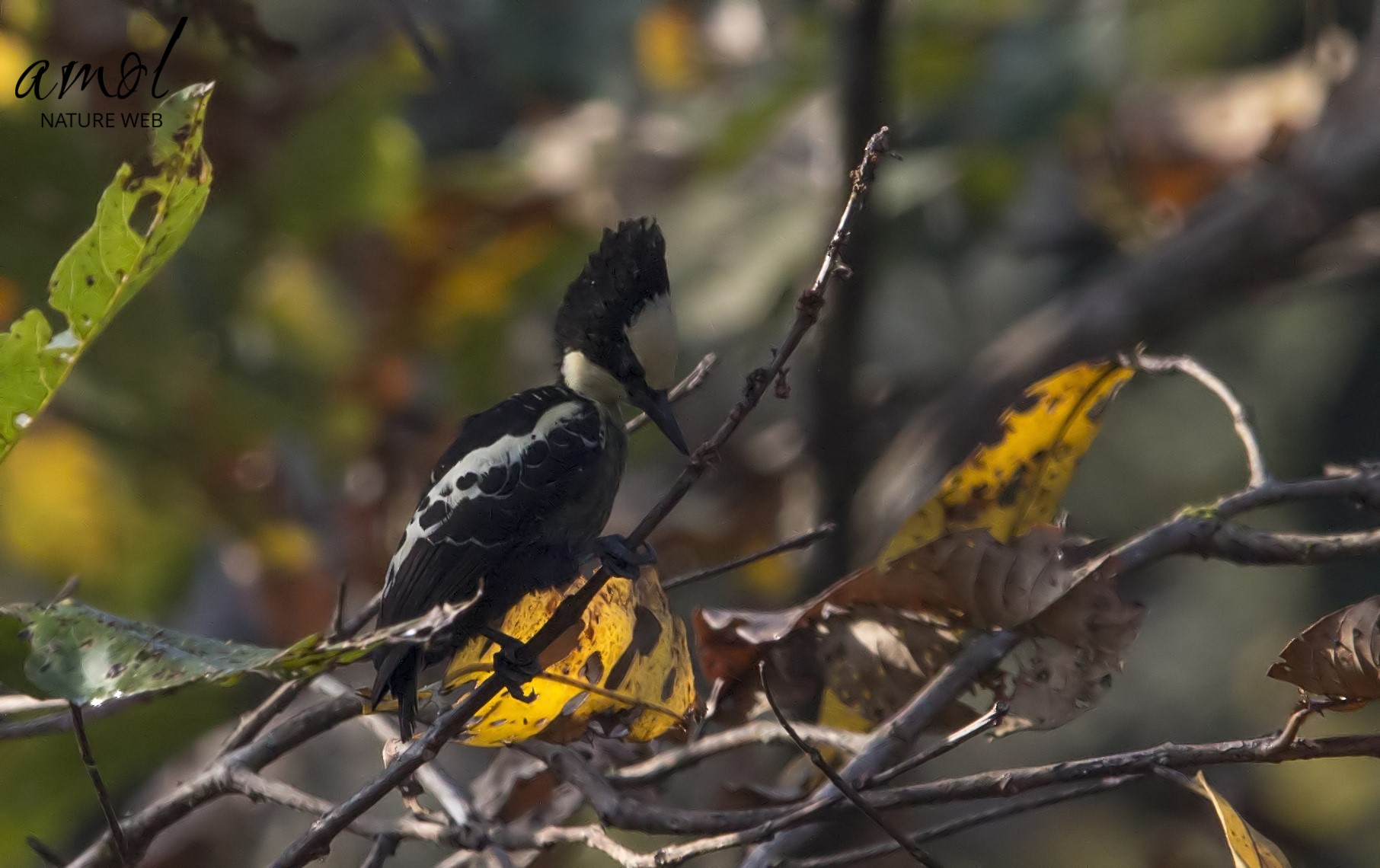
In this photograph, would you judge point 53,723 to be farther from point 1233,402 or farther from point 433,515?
point 1233,402

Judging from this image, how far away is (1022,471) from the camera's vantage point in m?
1.65

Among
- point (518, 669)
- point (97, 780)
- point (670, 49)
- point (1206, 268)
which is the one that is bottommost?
point (97, 780)

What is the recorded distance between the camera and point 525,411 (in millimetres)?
1718

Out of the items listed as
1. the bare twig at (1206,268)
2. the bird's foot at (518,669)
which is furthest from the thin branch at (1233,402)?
the bare twig at (1206,268)

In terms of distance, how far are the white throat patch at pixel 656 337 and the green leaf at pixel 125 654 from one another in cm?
51

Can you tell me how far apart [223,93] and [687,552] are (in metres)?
1.47

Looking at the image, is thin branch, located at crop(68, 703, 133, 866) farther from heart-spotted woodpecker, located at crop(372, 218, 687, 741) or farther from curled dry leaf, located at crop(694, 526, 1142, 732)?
curled dry leaf, located at crop(694, 526, 1142, 732)

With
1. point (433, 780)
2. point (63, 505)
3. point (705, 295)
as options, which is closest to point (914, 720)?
point (433, 780)

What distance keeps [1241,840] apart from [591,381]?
2.99 ft

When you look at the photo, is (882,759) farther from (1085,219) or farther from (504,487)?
(1085,219)

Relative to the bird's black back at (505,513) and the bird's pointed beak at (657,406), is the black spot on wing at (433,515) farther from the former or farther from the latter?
the bird's pointed beak at (657,406)

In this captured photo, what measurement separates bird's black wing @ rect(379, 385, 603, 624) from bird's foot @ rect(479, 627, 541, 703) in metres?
0.16

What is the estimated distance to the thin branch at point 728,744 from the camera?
1.59 metres

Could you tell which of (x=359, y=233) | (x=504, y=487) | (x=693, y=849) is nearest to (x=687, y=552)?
(x=359, y=233)
